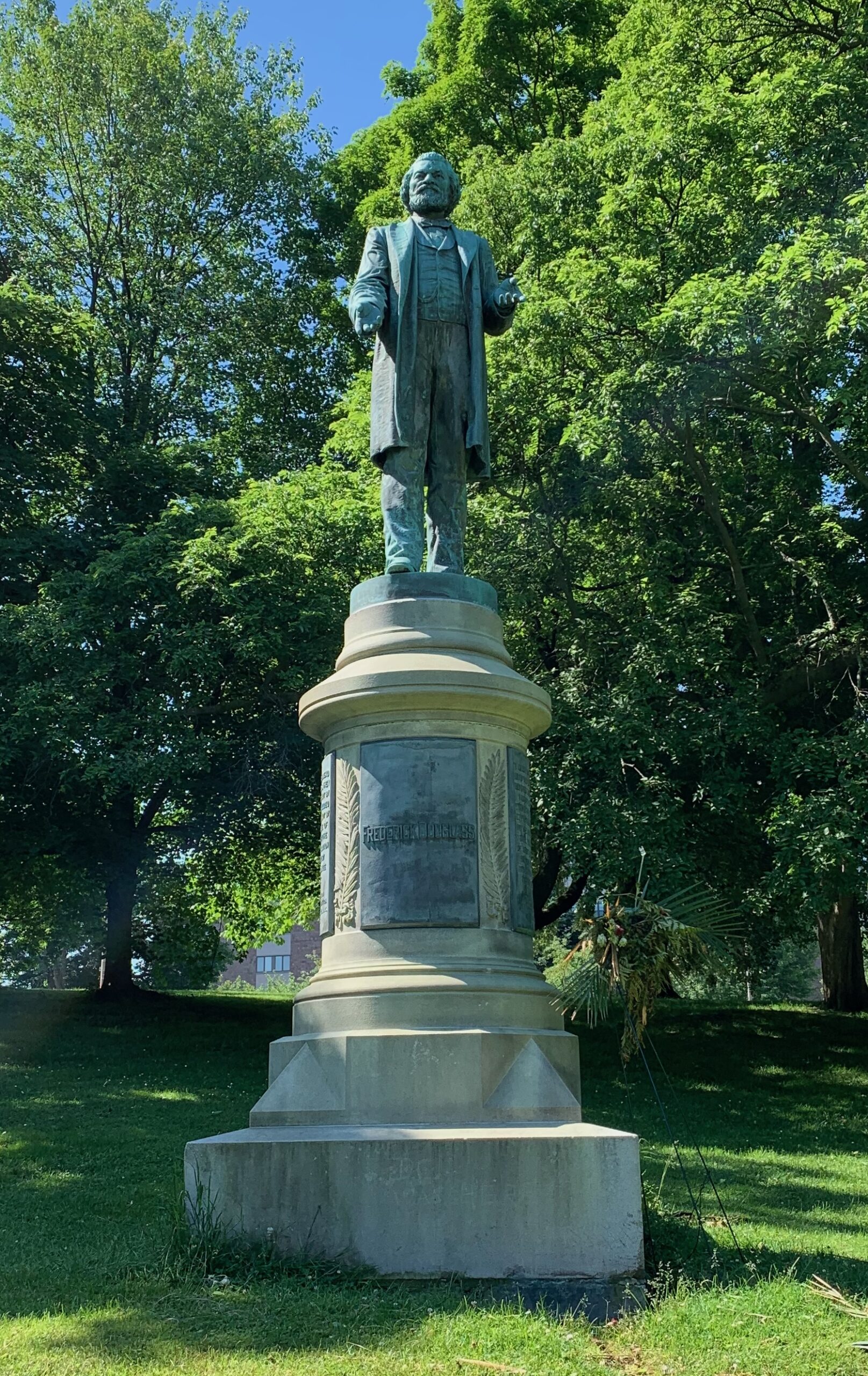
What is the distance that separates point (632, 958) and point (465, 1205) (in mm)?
1680

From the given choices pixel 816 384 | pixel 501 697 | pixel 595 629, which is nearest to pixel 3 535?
pixel 595 629

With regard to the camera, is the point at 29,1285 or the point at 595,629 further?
the point at 595,629

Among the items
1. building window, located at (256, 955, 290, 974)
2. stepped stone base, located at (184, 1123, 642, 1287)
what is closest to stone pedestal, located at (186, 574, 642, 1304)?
stepped stone base, located at (184, 1123, 642, 1287)

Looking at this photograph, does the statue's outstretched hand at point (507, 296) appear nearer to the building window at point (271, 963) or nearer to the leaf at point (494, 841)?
the leaf at point (494, 841)

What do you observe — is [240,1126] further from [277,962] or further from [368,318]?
[277,962]

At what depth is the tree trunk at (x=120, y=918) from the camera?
20953 mm

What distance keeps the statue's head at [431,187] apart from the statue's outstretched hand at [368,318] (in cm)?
99

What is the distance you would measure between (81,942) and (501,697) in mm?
23945

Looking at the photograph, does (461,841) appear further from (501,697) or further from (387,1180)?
(387,1180)

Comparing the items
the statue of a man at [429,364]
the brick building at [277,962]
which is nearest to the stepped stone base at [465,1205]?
A: the statue of a man at [429,364]

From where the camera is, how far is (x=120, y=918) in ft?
71.1

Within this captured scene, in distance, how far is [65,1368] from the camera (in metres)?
4.57

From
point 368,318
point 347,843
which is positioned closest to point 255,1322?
point 347,843

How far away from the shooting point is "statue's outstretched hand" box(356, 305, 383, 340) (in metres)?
8.35
